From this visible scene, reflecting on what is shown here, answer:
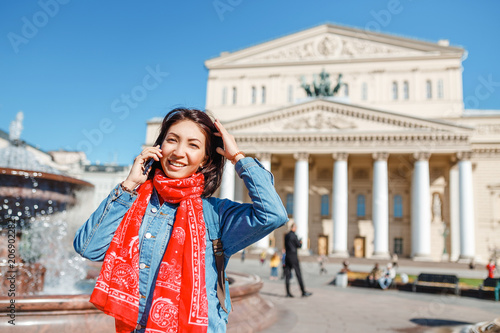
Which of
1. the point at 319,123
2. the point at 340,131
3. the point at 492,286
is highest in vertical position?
the point at 319,123

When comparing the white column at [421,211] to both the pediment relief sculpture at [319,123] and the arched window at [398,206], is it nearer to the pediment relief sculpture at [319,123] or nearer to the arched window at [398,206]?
the arched window at [398,206]

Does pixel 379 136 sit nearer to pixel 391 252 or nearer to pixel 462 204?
pixel 462 204

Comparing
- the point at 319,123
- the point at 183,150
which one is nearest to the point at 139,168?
the point at 183,150

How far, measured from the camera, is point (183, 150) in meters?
2.13

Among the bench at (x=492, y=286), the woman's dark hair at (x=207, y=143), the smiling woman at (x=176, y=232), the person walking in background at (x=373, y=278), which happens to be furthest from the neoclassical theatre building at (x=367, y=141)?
the smiling woman at (x=176, y=232)

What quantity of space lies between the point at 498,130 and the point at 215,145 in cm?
4217

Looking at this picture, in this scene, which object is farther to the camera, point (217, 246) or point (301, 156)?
point (301, 156)

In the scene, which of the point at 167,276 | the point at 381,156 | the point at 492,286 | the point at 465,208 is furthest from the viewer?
the point at 381,156

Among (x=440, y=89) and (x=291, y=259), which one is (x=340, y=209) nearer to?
(x=440, y=89)

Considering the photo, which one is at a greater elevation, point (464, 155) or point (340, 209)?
point (464, 155)

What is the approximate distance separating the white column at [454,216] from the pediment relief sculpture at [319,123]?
380 inches

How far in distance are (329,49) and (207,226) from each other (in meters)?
46.2

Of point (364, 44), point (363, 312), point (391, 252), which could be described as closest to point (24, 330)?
point (363, 312)

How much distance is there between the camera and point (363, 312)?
346 inches
